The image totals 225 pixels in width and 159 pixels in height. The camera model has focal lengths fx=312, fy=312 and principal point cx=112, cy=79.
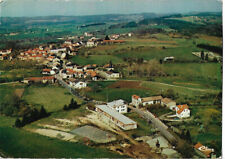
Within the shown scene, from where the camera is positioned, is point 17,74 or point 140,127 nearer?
point 140,127

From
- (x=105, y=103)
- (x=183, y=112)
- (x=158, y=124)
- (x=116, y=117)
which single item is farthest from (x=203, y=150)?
(x=105, y=103)

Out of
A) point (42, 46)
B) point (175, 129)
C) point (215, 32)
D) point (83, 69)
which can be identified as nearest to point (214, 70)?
point (215, 32)

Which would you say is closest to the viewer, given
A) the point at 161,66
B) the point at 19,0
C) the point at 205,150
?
the point at 205,150

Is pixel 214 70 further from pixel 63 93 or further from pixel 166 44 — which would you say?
pixel 63 93

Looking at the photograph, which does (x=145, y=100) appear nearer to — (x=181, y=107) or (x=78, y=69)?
(x=181, y=107)

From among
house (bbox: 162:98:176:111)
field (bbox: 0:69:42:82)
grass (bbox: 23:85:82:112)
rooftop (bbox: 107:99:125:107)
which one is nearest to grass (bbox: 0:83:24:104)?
field (bbox: 0:69:42:82)

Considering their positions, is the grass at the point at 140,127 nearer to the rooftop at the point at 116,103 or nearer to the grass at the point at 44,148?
the rooftop at the point at 116,103

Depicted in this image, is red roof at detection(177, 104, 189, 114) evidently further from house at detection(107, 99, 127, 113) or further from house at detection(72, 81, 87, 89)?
house at detection(72, 81, 87, 89)
